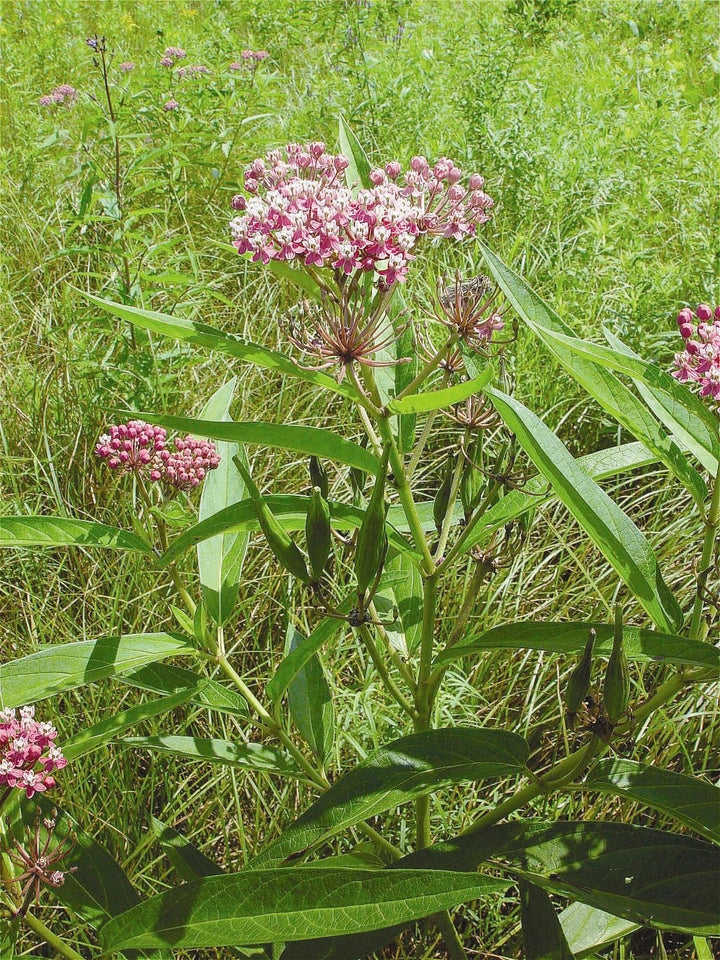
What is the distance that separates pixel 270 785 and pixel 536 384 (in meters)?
1.27

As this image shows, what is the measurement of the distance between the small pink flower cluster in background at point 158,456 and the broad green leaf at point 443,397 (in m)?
0.58

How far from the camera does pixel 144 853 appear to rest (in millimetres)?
1543

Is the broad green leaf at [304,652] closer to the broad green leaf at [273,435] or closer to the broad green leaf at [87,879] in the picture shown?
the broad green leaf at [273,435]

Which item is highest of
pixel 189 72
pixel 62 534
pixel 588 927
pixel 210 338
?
pixel 189 72

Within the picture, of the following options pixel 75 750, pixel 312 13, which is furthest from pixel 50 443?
pixel 312 13

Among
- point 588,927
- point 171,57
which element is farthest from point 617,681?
point 171,57

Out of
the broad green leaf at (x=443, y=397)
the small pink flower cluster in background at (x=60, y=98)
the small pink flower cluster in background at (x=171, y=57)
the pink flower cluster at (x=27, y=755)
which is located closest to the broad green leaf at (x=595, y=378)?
the broad green leaf at (x=443, y=397)

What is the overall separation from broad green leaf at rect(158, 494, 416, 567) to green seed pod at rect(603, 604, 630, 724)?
0.26 m

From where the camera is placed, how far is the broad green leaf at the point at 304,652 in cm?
90

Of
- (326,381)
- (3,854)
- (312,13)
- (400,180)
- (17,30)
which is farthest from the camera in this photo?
(17,30)

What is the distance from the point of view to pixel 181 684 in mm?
1071

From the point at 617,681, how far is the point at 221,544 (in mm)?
632

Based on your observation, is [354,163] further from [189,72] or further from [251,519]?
[189,72]

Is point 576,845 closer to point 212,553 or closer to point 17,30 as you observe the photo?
point 212,553
